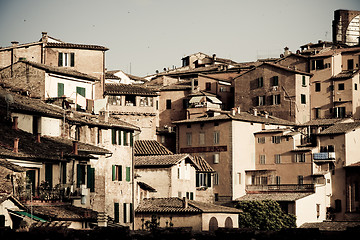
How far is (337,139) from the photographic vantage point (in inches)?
3524

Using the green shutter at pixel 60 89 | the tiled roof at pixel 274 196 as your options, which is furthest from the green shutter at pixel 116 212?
the tiled roof at pixel 274 196

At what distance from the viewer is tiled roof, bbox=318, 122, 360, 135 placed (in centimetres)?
8924

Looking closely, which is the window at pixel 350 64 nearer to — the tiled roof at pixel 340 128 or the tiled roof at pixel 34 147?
the tiled roof at pixel 340 128

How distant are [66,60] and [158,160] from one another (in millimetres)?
11371

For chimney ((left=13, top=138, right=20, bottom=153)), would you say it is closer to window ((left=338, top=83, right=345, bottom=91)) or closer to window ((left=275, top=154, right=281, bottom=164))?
window ((left=275, top=154, right=281, bottom=164))

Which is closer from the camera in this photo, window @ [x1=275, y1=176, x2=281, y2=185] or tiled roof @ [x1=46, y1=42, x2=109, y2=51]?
tiled roof @ [x1=46, y1=42, x2=109, y2=51]

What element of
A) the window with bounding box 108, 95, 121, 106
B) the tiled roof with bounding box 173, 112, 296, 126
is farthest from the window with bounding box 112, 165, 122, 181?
the tiled roof with bounding box 173, 112, 296, 126

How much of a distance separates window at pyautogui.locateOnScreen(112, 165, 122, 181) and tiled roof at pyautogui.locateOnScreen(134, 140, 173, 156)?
1539cm

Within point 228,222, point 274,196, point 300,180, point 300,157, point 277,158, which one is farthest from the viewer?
point 277,158

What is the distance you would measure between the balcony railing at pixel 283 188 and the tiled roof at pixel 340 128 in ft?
22.5

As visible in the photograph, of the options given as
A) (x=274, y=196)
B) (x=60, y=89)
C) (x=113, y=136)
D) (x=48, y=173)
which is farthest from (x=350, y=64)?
(x=48, y=173)

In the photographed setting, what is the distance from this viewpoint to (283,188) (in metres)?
87.8

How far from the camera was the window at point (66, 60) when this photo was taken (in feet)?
245

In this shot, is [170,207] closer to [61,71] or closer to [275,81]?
[61,71]
